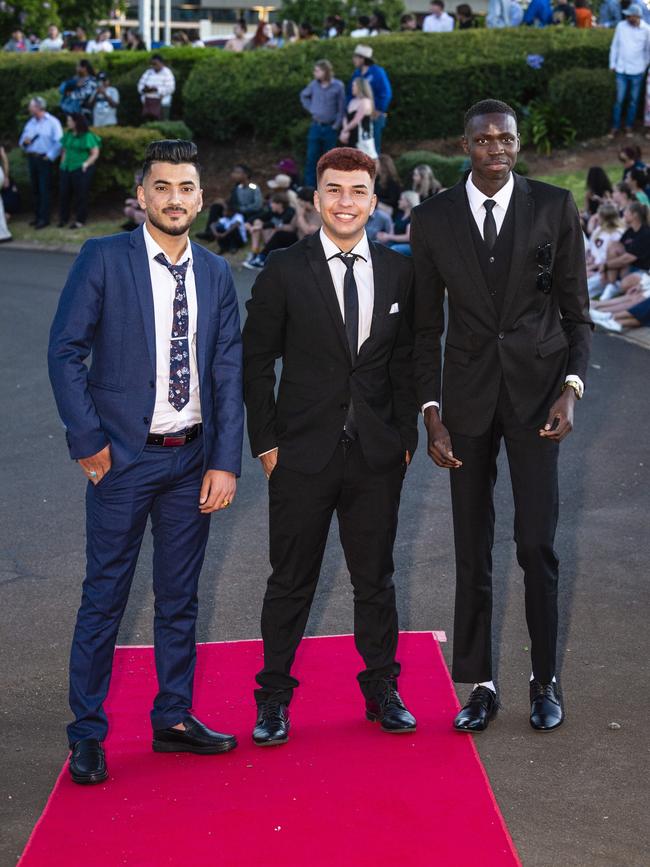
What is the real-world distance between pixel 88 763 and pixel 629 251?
1113 centimetres

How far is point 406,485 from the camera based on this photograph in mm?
8602

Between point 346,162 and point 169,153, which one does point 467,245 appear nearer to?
point 346,162

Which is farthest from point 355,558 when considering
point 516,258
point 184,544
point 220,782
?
point 516,258

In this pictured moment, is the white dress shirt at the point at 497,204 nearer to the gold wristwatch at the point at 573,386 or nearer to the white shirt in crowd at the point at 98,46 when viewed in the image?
the gold wristwatch at the point at 573,386

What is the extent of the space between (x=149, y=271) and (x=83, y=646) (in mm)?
1398

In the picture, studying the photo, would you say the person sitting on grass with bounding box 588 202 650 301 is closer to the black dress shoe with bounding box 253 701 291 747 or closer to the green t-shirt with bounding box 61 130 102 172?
the green t-shirt with bounding box 61 130 102 172

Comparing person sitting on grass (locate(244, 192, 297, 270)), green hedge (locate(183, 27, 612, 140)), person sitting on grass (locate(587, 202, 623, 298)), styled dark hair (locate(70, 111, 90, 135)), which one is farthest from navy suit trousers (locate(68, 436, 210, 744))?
green hedge (locate(183, 27, 612, 140))

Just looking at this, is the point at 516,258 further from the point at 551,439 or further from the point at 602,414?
the point at 602,414

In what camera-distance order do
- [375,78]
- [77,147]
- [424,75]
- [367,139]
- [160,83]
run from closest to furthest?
[367,139] → [375,78] → [77,147] → [424,75] → [160,83]

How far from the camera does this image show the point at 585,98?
22.3 m

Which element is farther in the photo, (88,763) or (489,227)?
(489,227)

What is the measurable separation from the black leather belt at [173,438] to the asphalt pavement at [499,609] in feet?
4.25

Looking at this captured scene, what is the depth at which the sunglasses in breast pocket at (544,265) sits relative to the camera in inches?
190

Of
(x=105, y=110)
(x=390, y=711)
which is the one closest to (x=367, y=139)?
(x=105, y=110)
